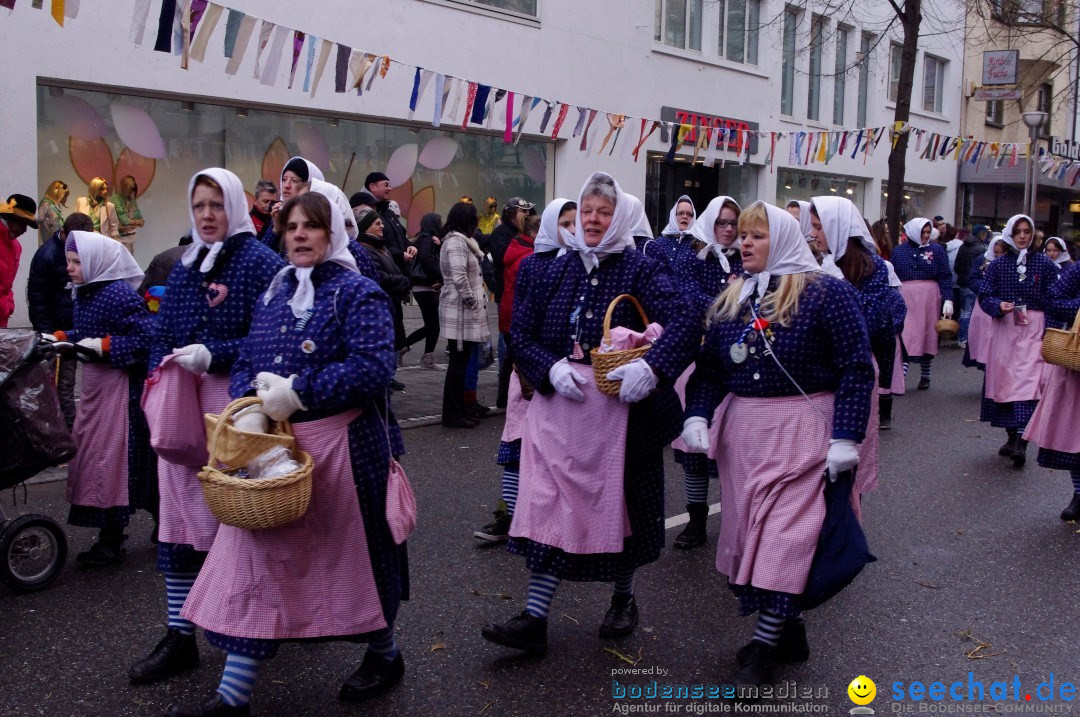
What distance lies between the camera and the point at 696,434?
4086 mm

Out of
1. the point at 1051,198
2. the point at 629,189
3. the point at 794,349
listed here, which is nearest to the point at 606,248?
the point at 794,349

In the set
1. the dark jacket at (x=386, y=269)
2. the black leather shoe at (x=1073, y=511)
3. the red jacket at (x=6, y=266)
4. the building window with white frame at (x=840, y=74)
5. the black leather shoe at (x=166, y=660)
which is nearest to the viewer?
the black leather shoe at (x=166, y=660)

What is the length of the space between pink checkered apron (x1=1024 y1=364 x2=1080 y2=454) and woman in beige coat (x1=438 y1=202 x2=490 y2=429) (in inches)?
175

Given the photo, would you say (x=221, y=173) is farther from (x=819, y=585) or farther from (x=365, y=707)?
(x=819, y=585)

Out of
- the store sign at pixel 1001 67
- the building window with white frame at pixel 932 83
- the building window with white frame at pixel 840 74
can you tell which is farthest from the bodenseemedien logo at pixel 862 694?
the building window with white frame at pixel 932 83

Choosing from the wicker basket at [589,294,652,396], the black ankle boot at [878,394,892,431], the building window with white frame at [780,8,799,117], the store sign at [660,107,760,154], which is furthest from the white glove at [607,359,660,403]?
the building window with white frame at [780,8,799,117]

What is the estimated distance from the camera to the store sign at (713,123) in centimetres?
1969

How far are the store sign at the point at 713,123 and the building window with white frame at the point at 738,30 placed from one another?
1404 millimetres

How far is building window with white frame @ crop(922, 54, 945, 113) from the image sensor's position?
2897 cm

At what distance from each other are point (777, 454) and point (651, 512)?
63 centimetres

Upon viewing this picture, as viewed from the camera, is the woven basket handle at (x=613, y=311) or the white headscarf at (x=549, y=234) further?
the white headscarf at (x=549, y=234)

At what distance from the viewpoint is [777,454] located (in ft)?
13.0

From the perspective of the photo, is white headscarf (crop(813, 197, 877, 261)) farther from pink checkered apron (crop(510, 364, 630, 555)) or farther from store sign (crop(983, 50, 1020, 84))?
store sign (crop(983, 50, 1020, 84))

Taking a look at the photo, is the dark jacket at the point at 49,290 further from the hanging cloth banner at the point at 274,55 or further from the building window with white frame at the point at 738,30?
the building window with white frame at the point at 738,30
